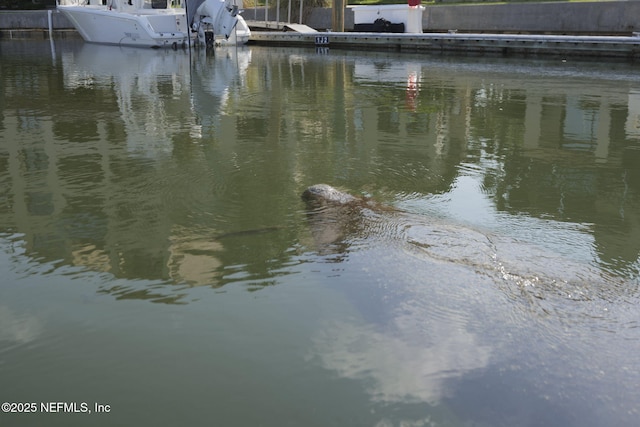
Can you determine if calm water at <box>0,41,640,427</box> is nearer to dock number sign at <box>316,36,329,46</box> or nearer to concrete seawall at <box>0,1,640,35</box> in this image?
concrete seawall at <box>0,1,640,35</box>

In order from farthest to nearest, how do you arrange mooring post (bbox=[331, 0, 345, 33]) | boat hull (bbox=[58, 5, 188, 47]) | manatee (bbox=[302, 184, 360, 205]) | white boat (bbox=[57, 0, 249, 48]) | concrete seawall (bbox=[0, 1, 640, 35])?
mooring post (bbox=[331, 0, 345, 33]) < boat hull (bbox=[58, 5, 188, 47]) < white boat (bbox=[57, 0, 249, 48]) < concrete seawall (bbox=[0, 1, 640, 35]) < manatee (bbox=[302, 184, 360, 205])

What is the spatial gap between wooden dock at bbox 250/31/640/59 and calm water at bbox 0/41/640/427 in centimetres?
1322

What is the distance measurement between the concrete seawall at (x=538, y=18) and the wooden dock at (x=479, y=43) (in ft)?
9.31

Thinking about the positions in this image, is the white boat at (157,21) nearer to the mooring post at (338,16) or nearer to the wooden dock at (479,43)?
the wooden dock at (479,43)

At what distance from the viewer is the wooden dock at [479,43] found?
22.8 meters

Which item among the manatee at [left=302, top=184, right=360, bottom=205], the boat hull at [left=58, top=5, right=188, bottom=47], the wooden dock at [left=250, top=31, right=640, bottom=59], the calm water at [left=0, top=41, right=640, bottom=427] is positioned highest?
the boat hull at [left=58, top=5, right=188, bottom=47]

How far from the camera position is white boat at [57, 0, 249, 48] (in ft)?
105

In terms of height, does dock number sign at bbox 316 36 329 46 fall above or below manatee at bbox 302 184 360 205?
above

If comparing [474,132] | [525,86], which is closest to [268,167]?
[474,132]

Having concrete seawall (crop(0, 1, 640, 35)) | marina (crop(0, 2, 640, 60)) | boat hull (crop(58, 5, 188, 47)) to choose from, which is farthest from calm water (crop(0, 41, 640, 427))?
boat hull (crop(58, 5, 188, 47))

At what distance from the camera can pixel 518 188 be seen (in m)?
7.36

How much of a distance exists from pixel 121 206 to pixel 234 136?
3.59m

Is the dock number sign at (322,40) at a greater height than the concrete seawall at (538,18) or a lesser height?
lesser

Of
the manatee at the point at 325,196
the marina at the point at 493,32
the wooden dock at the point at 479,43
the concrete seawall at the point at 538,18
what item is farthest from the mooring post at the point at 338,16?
the manatee at the point at 325,196
